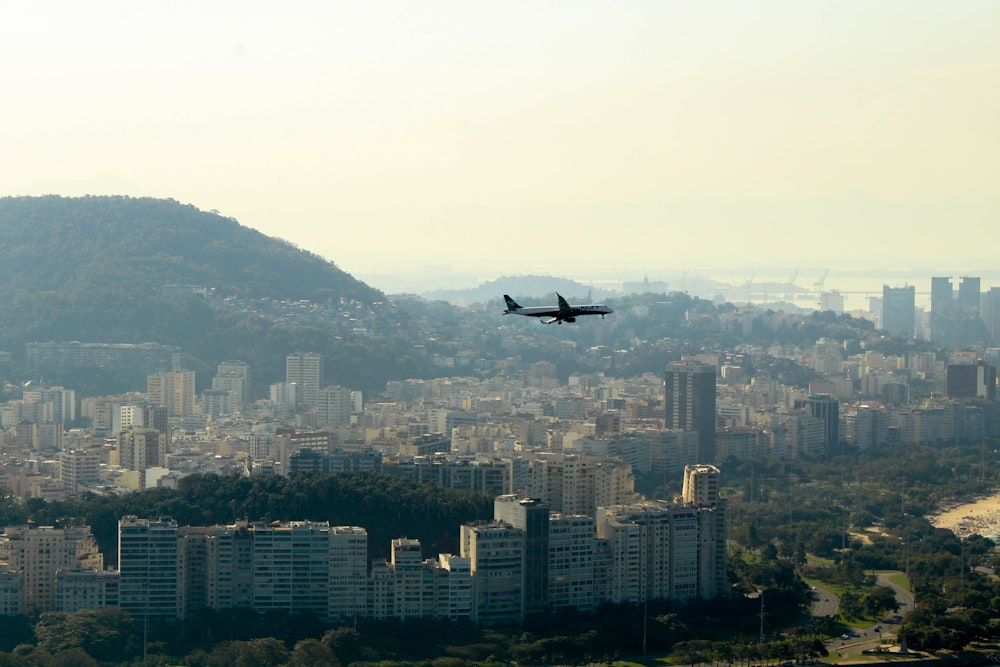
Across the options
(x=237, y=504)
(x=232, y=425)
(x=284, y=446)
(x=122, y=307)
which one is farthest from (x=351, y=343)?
(x=237, y=504)

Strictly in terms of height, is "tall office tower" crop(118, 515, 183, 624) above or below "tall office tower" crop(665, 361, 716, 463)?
below

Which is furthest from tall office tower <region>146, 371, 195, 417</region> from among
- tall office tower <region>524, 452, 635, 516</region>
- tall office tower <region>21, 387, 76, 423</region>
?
tall office tower <region>524, 452, 635, 516</region>

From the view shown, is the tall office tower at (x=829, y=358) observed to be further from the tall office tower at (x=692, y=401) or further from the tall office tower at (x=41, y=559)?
the tall office tower at (x=41, y=559)

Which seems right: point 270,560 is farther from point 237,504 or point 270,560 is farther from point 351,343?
point 351,343

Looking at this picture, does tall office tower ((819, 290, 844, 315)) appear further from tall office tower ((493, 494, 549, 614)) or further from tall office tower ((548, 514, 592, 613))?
tall office tower ((493, 494, 549, 614))

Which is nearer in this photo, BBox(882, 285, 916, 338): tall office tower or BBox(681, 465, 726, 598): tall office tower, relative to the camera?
BBox(681, 465, 726, 598): tall office tower

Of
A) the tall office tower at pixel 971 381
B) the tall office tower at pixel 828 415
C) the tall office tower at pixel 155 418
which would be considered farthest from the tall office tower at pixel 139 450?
the tall office tower at pixel 971 381
